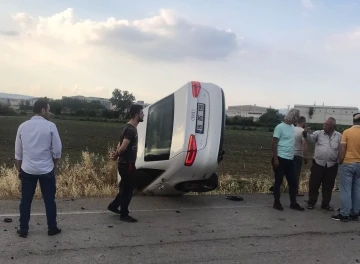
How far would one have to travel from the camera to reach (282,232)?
584cm

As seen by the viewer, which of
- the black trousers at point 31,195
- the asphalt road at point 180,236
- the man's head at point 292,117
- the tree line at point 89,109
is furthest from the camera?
the tree line at point 89,109

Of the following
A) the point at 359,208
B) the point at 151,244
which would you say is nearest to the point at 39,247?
the point at 151,244

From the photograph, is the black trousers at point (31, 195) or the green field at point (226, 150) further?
the green field at point (226, 150)

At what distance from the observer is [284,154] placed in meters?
7.34

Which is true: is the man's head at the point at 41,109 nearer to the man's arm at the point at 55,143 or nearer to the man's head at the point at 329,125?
the man's arm at the point at 55,143

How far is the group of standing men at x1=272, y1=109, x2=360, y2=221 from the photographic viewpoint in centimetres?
693

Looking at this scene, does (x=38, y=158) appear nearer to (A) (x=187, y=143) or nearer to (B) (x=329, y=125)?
(A) (x=187, y=143)

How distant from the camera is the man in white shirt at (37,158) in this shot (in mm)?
5043

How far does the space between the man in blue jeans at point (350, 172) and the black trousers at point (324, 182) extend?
61cm

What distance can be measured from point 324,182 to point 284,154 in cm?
106

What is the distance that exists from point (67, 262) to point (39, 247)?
55 cm

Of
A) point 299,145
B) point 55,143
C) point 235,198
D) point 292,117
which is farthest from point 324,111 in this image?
point 55,143

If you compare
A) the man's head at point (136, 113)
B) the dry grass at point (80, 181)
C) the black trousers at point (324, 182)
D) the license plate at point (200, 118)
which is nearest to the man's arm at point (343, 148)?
the black trousers at point (324, 182)

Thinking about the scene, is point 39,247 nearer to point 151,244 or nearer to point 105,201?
point 151,244
